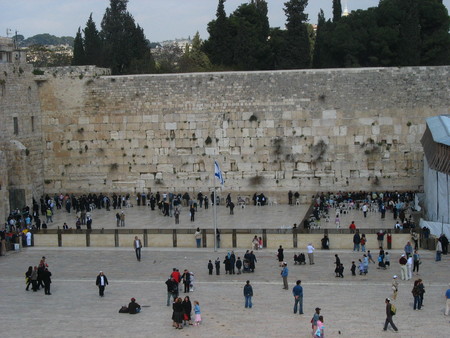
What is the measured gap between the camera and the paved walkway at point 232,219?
29.5 m

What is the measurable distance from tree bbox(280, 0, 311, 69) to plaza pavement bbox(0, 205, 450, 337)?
668 inches

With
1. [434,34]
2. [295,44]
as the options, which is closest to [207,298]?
[295,44]

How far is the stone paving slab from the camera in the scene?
17.4 m

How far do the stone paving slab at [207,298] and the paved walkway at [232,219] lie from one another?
383 centimetres

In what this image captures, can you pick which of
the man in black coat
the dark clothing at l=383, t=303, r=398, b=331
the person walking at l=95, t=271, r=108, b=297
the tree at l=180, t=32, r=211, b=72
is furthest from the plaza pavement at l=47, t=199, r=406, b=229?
the tree at l=180, t=32, r=211, b=72

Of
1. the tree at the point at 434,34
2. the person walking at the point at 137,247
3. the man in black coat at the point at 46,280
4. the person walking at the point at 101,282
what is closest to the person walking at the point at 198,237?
the person walking at the point at 137,247

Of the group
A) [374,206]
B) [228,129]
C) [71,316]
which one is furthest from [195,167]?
[71,316]

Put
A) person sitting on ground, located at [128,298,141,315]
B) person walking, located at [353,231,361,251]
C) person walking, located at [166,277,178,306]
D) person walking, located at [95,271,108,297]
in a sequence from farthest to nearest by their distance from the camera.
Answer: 1. person walking, located at [353,231,361,251]
2. person walking, located at [95,271,108,297]
3. person walking, located at [166,277,178,306]
4. person sitting on ground, located at [128,298,141,315]

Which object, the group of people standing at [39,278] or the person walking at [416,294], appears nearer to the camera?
the person walking at [416,294]

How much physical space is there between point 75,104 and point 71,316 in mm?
19193

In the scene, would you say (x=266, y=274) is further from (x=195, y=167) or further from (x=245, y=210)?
(x=195, y=167)

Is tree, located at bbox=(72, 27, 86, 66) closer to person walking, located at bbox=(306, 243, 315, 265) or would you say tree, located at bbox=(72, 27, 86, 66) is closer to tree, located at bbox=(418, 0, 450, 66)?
tree, located at bbox=(418, 0, 450, 66)

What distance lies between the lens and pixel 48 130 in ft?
120

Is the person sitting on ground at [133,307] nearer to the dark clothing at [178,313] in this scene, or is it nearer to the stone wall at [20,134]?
the dark clothing at [178,313]
